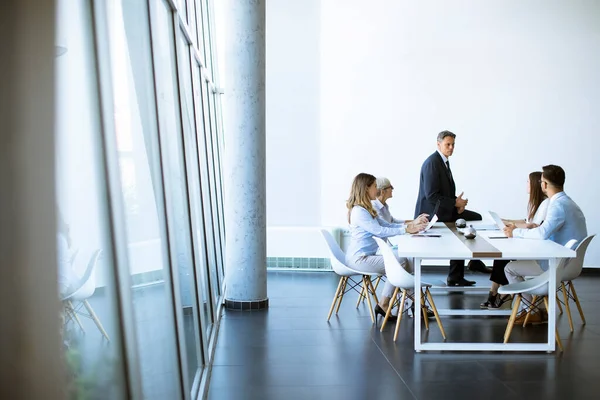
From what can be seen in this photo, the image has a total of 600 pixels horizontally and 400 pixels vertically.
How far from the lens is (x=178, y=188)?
4582 mm

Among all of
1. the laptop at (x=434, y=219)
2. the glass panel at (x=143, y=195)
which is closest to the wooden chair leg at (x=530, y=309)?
the laptop at (x=434, y=219)

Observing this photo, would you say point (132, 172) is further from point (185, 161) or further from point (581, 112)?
point (581, 112)

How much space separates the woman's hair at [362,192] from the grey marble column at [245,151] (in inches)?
43.7

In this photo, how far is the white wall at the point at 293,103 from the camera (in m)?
11.3

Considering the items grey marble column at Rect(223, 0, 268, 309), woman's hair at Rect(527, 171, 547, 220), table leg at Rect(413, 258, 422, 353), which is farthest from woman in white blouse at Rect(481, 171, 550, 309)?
grey marble column at Rect(223, 0, 268, 309)

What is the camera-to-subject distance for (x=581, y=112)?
11031mm

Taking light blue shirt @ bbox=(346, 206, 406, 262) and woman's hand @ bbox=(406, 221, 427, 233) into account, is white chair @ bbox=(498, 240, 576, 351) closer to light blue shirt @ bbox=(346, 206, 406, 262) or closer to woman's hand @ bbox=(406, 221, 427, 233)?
woman's hand @ bbox=(406, 221, 427, 233)

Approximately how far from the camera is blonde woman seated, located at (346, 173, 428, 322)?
24.7 ft

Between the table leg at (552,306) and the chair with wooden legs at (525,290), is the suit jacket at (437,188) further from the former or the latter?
the table leg at (552,306)

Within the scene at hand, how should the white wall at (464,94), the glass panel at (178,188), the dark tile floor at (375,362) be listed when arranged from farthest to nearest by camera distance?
1. the white wall at (464,94)
2. the dark tile floor at (375,362)
3. the glass panel at (178,188)

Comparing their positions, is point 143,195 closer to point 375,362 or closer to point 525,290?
point 375,362

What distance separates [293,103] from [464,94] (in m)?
2.56

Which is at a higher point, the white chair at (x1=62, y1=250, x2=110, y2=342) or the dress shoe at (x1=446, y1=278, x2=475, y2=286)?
the white chair at (x1=62, y1=250, x2=110, y2=342)

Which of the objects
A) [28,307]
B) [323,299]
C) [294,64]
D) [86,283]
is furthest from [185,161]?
[294,64]
